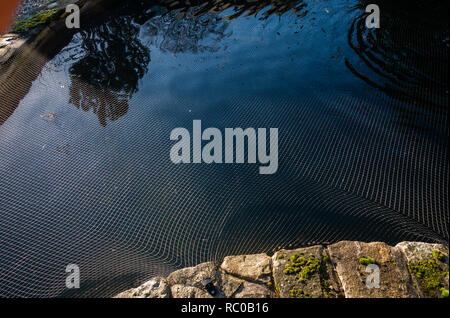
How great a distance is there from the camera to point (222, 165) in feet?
12.5

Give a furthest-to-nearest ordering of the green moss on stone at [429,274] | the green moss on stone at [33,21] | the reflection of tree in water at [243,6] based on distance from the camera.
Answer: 1. the reflection of tree in water at [243,6]
2. the green moss on stone at [33,21]
3. the green moss on stone at [429,274]

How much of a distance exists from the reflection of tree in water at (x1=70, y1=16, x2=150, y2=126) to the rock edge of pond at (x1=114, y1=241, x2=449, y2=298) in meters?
3.08

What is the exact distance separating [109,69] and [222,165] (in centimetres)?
353

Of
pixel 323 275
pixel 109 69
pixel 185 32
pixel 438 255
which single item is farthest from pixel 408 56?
pixel 109 69

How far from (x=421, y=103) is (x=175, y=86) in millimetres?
3994

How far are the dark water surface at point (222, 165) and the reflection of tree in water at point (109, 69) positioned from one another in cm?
4

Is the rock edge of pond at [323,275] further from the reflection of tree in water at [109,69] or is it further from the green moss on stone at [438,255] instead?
the reflection of tree in water at [109,69]

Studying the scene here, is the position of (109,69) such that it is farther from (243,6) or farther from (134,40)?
(243,6)

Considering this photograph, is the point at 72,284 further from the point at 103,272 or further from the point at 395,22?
the point at 395,22

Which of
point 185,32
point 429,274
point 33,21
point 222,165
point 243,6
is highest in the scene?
point 33,21

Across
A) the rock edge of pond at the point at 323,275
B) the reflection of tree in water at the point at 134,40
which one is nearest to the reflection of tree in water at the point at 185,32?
the reflection of tree in water at the point at 134,40

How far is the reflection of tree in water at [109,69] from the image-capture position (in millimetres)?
4961
